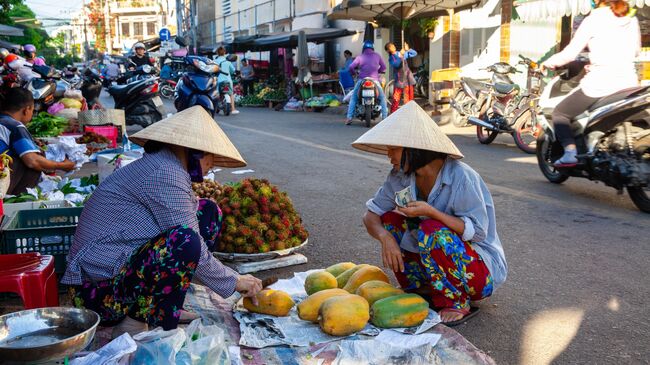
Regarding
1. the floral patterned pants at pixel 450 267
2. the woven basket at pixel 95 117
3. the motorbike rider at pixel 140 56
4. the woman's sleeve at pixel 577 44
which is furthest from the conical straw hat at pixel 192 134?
the motorbike rider at pixel 140 56

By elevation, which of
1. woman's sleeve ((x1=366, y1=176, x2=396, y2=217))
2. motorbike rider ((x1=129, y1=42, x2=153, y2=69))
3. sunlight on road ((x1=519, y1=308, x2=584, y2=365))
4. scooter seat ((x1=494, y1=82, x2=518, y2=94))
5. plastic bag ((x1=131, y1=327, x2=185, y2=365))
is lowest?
sunlight on road ((x1=519, y1=308, x2=584, y2=365))

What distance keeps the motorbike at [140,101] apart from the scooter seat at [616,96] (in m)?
7.79

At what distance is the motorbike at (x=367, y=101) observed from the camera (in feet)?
43.1

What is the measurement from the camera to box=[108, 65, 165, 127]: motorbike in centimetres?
1133

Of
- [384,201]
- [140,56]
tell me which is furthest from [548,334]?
[140,56]

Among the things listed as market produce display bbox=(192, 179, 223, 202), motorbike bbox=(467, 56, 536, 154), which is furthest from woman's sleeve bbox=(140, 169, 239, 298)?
motorbike bbox=(467, 56, 536, 154)

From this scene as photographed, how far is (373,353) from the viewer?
2893 millimetres

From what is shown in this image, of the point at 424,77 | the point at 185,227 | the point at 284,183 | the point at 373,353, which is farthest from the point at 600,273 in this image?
the point at 424,77

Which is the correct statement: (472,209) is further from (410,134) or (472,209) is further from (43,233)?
(43,233)

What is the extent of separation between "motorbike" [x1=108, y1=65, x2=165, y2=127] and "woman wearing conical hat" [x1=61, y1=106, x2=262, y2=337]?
8.69 metres

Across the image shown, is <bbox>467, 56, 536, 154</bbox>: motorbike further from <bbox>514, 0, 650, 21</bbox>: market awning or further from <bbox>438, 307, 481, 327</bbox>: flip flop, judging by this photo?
<bbox>438, 307, 481, 327</bbox>: flip flop

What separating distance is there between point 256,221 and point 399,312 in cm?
141

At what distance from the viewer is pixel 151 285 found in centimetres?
286

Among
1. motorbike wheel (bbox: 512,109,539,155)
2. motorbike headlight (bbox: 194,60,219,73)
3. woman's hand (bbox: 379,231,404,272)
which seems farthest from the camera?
motorbike headlight (bbox: 194,60,219,73)
